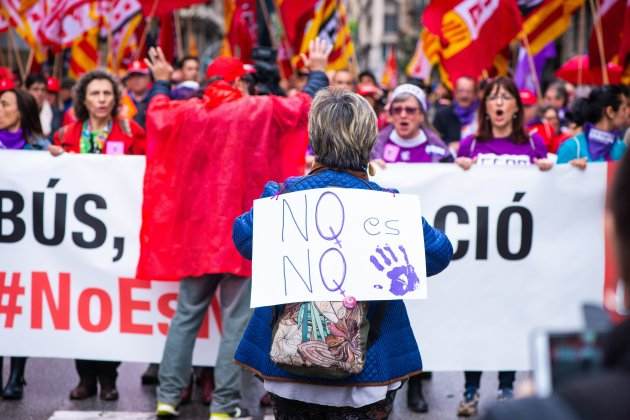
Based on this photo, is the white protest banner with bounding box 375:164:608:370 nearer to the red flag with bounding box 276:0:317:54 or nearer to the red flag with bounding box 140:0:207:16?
the red flag with bounding box 140:0:207:16

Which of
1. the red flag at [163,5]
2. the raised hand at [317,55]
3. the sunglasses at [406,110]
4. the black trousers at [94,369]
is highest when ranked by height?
the red flag at [163,5]

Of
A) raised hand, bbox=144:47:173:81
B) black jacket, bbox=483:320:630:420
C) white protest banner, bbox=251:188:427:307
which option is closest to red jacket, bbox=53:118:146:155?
raised hand, bbox=144:47:173:81

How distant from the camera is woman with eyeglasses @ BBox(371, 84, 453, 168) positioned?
6941 mm

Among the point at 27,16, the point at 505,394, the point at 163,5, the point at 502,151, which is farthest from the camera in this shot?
the point at 27,16

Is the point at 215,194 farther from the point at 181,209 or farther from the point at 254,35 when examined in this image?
the point at 254,35

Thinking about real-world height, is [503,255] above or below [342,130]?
below

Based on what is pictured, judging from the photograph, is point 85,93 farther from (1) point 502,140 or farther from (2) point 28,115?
(1) point 502,140

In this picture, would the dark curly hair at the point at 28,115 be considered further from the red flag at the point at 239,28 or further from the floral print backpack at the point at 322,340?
the red flag at the point at 239,28

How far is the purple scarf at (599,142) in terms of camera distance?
682 centimetres

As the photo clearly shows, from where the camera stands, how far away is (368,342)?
3811 millimetres

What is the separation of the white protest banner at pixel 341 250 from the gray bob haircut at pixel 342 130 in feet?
0.40

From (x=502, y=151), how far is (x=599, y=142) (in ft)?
2.29

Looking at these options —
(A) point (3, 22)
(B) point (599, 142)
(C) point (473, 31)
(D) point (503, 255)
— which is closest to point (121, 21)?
(A) point (3, 22)

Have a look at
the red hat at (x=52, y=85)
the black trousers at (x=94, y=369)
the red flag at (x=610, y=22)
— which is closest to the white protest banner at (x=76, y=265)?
the black trousers at (x=94, y=369)
